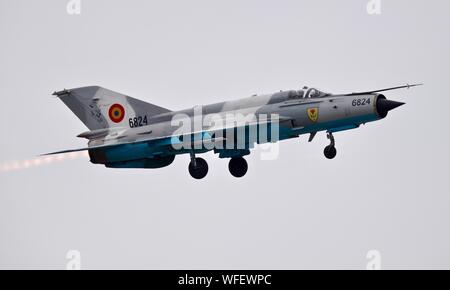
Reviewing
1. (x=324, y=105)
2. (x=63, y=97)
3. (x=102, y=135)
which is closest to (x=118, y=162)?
(x=102, y=135)

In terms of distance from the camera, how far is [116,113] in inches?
1366

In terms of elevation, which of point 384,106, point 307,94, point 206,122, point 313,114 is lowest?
point 206,122

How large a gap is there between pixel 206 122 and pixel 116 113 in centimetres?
382

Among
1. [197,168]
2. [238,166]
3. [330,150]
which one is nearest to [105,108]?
[197,168]

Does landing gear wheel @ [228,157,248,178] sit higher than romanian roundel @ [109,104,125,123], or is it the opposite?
romanian roundel @ [109,104,125,123]

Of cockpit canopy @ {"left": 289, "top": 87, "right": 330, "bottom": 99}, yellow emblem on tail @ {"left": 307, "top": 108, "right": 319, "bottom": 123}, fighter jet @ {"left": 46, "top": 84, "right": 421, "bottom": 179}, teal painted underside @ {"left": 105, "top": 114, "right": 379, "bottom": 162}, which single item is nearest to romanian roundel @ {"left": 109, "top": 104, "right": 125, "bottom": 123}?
fighter jet @ {"left": 46, "top": 84, "right": 421, "bottom": 179}

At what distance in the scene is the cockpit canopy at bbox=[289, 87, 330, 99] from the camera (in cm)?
3169

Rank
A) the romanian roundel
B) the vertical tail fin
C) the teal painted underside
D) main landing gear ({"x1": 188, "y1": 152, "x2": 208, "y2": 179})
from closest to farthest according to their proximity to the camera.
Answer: the teal painted underside < main landing gear ({"x1": 188, "y1": 152, "x2": 208, "y2": 179}) < the vertical tail fin < the romanian roundel

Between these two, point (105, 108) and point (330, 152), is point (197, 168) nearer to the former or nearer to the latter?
point (330, 152)

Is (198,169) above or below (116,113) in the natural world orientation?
below

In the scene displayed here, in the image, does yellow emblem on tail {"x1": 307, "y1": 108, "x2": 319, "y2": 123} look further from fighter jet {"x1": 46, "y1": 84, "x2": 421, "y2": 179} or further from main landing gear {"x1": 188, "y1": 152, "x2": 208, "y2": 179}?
main landing gear {"x1": 188, "y1": 152, "x2": 208, "y2": 179}

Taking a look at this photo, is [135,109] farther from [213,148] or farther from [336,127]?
[336,127]

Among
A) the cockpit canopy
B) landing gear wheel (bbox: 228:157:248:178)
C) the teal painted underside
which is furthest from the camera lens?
landing gear wheel (bbox: 228:157:248:178)

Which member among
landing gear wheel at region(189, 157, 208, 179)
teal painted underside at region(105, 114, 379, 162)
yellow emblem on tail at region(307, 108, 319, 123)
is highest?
yellow emblem on tail at region(307, 108, 319, 123)
